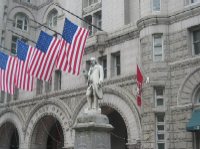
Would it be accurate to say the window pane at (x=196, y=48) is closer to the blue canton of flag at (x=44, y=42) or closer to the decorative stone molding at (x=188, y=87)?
the decorative stone molding at (x=188, y=87)

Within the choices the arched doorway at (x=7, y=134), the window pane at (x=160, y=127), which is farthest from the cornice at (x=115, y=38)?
the arched doorway at (x=7, y=134)

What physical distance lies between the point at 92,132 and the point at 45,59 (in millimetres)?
13099

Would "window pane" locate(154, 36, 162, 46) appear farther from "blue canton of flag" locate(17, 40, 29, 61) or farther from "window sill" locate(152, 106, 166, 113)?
"blue canton of flag" locate(17, 40, 29, 61)

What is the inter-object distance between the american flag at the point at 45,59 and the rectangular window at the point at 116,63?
5.21 meters

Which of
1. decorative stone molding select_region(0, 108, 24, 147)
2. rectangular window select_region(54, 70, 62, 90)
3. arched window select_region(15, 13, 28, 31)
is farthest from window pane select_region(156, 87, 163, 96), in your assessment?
arched window select_region(15, 13, 28, 31)

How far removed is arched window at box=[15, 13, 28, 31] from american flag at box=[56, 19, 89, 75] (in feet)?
65.1

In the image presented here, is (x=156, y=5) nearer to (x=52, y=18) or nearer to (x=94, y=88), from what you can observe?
(x=94, y=88)

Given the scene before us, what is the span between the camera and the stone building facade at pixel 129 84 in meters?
26.3

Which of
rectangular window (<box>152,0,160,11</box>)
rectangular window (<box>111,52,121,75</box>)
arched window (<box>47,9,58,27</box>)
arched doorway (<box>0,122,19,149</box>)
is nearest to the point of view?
rectangular window (<box>152,0,160,11</box>)

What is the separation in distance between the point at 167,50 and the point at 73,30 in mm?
6709

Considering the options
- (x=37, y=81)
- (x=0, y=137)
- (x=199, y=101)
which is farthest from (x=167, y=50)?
(x=0, y=137)

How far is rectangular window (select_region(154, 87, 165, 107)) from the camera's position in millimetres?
27059

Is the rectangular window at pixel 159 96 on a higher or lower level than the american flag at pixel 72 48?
lower

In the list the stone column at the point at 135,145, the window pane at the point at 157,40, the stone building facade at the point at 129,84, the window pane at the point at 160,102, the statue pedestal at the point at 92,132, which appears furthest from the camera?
the stone column at the point at 135,145
